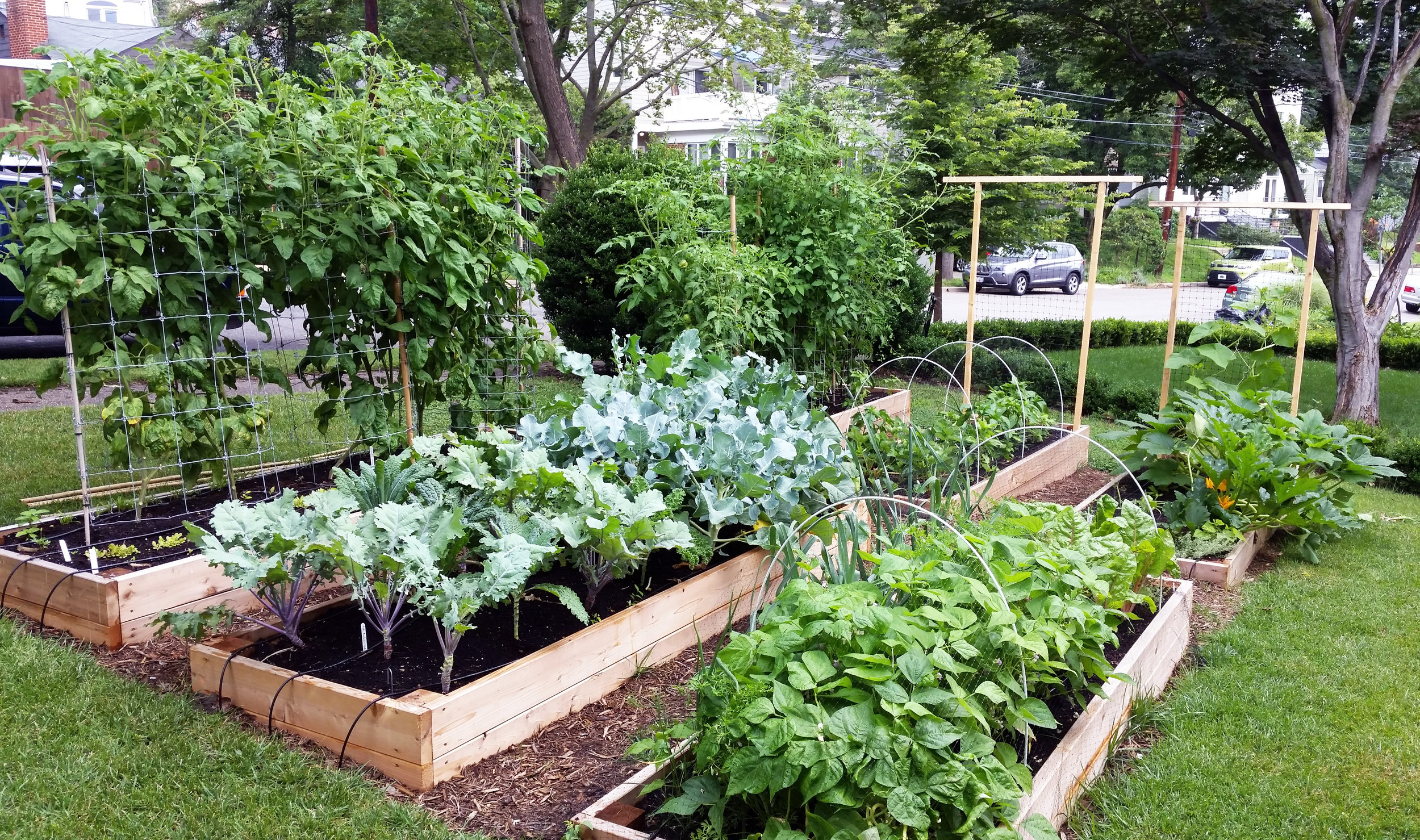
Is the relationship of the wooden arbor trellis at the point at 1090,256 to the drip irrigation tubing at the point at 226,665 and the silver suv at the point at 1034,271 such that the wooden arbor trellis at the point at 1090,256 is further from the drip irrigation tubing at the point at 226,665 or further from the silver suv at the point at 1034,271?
the silver suv at the point at 1034,271

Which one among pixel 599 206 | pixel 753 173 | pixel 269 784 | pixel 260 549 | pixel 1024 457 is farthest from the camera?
pixel 599 206

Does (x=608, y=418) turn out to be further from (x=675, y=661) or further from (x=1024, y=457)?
(x=1024, y=457)

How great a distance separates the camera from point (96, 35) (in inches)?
974

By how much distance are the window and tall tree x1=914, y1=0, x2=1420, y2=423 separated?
5840 cm

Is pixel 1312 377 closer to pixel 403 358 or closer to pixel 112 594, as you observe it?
pixel 403 358

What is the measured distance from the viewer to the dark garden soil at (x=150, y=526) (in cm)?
355

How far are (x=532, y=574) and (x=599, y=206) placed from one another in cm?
541

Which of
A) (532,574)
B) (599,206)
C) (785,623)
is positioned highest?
(599,206)

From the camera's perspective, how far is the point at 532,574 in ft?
11.7

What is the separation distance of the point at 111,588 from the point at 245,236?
1.51 m

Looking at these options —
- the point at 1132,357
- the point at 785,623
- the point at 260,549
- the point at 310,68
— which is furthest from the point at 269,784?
the point at 310,68

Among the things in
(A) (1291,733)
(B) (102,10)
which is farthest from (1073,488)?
(B) (102,10)

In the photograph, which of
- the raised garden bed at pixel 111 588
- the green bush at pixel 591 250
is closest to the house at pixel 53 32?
the green bush at pixel 591 250

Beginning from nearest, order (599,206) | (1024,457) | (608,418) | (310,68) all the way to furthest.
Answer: (608,418), (1024,457), (599,206), (310,68)
